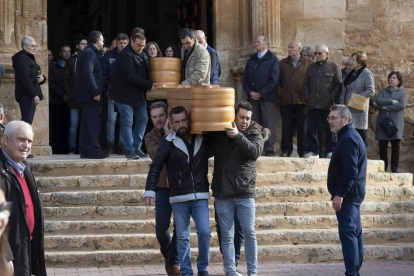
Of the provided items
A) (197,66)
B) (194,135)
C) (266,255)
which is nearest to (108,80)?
(197,66)

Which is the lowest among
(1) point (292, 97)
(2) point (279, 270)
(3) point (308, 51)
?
(2) point (279, 270)

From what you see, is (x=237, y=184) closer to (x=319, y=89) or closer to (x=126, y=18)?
(x=319, y=89)

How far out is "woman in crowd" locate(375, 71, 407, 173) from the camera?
11562 mm

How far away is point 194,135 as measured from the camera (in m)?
6.73

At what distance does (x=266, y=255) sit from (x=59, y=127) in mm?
5906

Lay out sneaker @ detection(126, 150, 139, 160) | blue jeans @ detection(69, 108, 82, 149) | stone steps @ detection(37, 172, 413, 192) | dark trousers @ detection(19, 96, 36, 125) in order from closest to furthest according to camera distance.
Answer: stone steps @ detection(37, 172, 413, 192)
sneaker @ detection(126, 150, 139, 160)
dark trousers @ detection(19, 96, 36, 125)
blue jeans @ detection(69, 108, 82, 149)

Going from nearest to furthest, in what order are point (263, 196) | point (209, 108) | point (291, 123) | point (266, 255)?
point (209, 108)
point (266, 255)
point (263, 196)
point (291, 123)

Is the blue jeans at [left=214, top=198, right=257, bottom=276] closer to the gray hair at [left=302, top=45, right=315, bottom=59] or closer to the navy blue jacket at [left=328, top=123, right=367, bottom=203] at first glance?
the navy blue jacket at [left=328, top=123, right=367, bottom=203]

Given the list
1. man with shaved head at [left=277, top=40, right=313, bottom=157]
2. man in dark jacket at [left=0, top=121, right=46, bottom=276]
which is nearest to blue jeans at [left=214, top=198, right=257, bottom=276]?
man in dark jacket at [left=0, top=121, right=46, bottom=276]

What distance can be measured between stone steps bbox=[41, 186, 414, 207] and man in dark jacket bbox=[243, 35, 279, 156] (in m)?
2.02

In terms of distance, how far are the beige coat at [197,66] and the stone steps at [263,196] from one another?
1.51 m

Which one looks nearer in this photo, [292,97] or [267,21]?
[292,97]

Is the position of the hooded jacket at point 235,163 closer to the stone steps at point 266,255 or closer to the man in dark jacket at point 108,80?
the stone steps at point 266,255

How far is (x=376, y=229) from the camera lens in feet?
28.3
